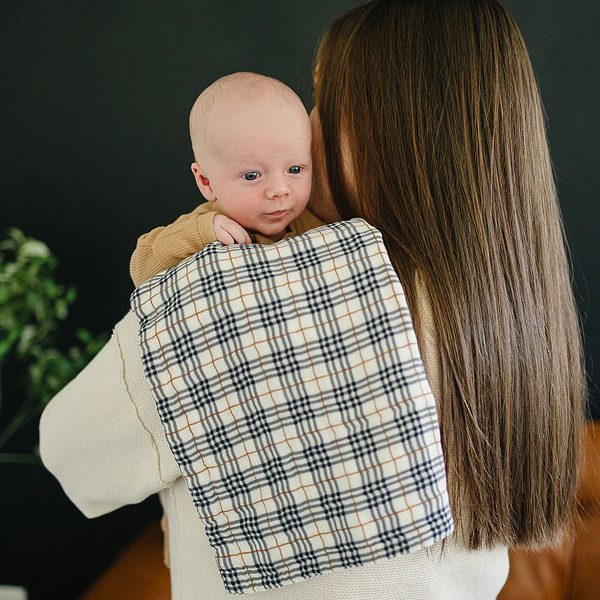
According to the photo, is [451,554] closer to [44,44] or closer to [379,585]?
[379,585]

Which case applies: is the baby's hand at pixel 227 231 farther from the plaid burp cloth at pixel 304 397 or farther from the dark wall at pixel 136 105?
the dark wall at pixel 136 105

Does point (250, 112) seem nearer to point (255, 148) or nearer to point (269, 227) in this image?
point (255, 148)

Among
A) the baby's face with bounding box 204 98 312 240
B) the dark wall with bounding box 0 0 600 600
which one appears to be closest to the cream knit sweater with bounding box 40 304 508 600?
the baby's face with bounding box 204 98 312 240

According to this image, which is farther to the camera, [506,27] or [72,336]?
[72,336]

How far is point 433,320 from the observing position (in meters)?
0.72

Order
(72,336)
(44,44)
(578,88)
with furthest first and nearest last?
(72,336)
(44,44)
(578,88)

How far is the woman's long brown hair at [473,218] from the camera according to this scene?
28.9 inches

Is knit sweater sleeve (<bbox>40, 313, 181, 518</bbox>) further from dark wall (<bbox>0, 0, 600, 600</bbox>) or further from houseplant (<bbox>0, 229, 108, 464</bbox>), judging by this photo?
dark wall (<bbox>0, 0, 600, 600</bbox>)

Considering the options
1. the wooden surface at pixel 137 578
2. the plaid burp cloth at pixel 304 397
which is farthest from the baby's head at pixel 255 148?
the wooden surface at pixel 137 578

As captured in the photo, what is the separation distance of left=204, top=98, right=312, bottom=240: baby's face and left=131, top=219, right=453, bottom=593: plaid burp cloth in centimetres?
21

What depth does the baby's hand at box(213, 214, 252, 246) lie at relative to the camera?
84cm

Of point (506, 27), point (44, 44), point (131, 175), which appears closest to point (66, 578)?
point (131, 175)

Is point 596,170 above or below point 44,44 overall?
below

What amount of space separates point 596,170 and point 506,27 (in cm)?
86
